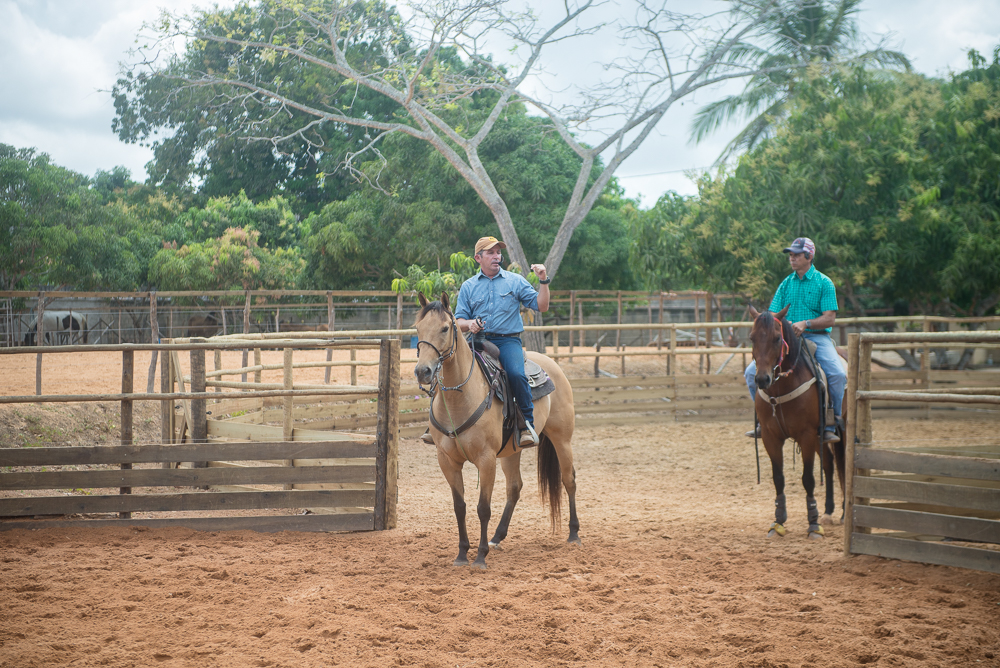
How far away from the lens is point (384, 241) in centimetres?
2064

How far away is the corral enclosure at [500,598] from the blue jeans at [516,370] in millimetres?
1025

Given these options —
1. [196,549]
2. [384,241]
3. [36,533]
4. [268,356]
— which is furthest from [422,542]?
[384,241]

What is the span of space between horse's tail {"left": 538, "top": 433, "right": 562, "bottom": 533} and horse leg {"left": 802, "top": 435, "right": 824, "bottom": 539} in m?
1.85

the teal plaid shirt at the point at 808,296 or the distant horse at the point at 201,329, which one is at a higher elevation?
the teal plaid shirt at the point at 808,296

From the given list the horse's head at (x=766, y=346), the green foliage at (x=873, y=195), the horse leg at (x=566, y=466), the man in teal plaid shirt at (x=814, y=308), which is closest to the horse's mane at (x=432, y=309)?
the horse leg at (x=566, y=466)

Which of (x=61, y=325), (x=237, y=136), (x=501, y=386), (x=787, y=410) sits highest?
(x=237, y=136)

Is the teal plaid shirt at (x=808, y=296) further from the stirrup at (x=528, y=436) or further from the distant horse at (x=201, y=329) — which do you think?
the distant horse at (x=201, y=329)

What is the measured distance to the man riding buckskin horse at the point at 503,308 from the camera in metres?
4.82

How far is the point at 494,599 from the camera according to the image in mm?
3883

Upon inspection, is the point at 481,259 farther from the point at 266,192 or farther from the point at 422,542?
the point at 266,192

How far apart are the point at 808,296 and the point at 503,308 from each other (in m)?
2.59

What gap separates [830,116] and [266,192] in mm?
22496

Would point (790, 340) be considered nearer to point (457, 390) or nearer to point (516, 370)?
point (516, 370)

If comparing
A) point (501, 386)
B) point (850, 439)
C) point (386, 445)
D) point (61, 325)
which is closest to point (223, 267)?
point (61, 325)
